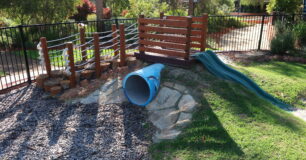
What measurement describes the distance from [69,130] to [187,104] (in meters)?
2.21

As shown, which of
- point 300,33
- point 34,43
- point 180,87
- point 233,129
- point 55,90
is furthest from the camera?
point 34,43

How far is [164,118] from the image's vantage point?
5.21 meters

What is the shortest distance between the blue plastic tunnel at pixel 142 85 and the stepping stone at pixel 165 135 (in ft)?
2.74

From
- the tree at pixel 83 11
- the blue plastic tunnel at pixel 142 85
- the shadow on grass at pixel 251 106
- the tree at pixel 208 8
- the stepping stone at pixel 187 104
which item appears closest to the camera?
the shadow on grass at pixel 251 106

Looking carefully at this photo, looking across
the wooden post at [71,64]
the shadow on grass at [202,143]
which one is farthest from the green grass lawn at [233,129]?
the wooden post at [71,64]

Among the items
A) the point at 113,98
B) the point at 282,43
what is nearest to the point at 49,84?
the point at 113,98

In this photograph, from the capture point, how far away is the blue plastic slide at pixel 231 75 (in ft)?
20.3

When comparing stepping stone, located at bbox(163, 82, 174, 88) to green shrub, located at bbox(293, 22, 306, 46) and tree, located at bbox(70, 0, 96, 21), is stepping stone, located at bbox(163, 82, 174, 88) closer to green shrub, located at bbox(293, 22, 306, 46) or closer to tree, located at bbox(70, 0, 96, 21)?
green shrub, located at bbox(293, 22, 306, 46)

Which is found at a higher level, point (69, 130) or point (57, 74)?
point (57, 74)

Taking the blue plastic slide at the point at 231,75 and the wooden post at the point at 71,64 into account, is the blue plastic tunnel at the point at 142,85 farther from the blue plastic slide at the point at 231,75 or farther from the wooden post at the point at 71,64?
the wooden post at the point at 71,64

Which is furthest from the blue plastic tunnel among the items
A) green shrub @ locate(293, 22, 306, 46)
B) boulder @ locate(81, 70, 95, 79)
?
green shrub @ locate(293, 22, 306, 46)

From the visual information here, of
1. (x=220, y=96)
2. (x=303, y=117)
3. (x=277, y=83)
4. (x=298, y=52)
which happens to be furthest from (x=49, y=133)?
(x=298, y=52)

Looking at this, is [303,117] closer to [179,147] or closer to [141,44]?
[179,147]

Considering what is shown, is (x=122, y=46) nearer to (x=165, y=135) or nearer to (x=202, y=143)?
(x=165, y=135)
